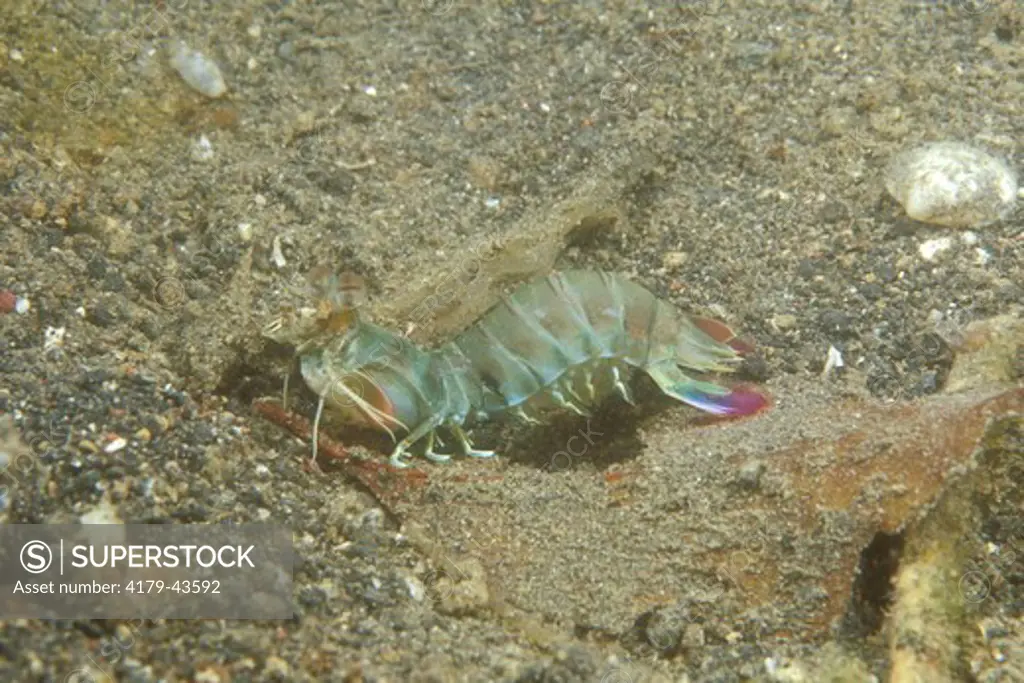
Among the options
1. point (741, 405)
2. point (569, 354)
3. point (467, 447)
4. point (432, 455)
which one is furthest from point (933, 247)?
point (432, 455)

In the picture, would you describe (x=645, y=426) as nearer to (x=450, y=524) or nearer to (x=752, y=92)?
(x=450, y=524)

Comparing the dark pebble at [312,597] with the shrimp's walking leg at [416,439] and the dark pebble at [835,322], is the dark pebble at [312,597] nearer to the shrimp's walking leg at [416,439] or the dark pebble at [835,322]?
the shrimp's walking leg at [416,439]

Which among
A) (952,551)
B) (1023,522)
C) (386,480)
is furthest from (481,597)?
(1023,522)

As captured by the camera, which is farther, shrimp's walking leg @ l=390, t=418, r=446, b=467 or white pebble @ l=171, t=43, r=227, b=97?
white pebble @ l=171, t=43, r=227, b=97

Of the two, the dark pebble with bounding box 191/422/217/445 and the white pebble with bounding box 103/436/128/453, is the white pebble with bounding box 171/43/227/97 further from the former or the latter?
the white pebble with bounding box 103/436/128/453

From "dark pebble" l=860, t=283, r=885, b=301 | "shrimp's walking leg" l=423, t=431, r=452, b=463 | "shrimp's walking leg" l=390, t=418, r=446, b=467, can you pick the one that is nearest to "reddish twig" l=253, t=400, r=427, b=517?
"shrimp's walking leg" l=390, t=418, r=446, b=467
